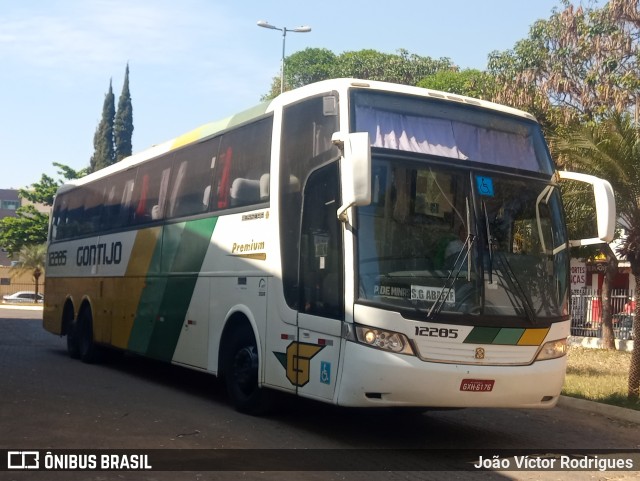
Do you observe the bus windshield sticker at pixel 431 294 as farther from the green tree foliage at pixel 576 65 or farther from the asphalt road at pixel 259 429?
the green tree foliage at pixel 576 65

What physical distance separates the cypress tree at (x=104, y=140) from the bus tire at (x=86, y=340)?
58.8 metres

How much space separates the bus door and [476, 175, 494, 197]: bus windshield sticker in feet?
4.74

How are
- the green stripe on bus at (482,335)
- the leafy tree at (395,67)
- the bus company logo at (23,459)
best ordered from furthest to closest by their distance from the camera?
the leafy tree at (395,67), the green stripe on bus at (482,335), the bus company logo at (23,459)

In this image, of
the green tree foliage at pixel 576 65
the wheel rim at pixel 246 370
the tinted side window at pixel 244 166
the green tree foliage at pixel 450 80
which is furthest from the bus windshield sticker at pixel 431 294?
the green tree foliage at pixel 450 80

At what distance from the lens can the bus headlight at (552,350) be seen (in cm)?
911

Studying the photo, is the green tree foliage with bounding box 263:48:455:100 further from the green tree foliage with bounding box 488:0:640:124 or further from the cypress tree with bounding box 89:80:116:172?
the green tree foliage with bounding box 488:0:640:124

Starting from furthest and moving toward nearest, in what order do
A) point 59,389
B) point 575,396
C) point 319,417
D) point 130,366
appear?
point 130,366, point 575,396, point 59,389, point 319,417

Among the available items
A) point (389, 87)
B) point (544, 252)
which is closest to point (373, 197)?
point (389, 87)

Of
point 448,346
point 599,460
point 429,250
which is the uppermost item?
point 429,250

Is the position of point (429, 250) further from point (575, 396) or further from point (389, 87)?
point (575, 396)

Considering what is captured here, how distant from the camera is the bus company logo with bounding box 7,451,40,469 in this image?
7.41 meters

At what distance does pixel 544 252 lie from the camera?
9305 mm

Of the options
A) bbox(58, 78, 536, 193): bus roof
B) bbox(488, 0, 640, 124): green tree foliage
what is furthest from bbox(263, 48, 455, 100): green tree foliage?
bbox(58, 78, 536, 193): bus roof

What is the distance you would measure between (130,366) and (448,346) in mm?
9855
